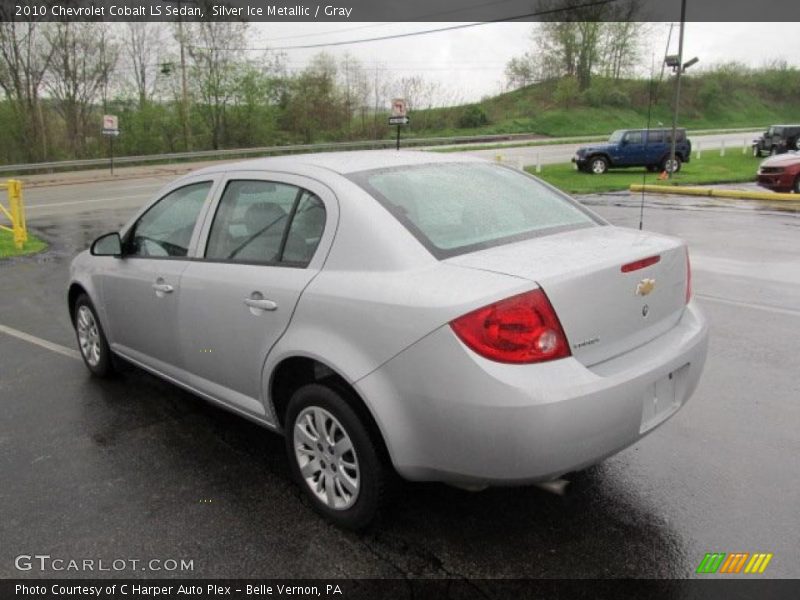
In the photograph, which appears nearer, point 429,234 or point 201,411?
point 429,234

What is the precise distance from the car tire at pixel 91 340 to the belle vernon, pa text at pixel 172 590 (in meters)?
2.32

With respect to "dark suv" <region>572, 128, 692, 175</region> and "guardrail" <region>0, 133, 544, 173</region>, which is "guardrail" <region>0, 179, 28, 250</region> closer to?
"dark suv" <region>572, 128, 692, 175</region>

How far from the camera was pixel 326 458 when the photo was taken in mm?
3025

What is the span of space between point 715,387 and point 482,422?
2.73 meters

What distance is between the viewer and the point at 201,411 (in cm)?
436

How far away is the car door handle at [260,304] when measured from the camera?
10.2 ft

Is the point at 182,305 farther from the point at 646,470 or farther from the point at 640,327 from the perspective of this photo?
the point at 646,470

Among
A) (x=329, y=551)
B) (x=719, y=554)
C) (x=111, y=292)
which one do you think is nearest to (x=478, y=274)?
(x=329, y=551)

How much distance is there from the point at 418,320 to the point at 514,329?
359mm

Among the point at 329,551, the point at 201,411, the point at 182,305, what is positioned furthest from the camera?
the point at 201,411

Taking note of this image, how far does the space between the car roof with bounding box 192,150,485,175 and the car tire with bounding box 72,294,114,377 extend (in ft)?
5.21

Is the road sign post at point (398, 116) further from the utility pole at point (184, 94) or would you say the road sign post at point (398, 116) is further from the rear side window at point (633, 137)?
the utility pole at point (184, 94)

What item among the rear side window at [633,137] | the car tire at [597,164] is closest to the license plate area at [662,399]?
the car tire at [597,164]

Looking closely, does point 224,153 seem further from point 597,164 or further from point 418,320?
point 418,320
